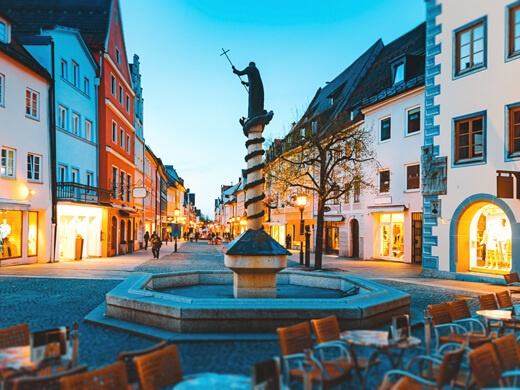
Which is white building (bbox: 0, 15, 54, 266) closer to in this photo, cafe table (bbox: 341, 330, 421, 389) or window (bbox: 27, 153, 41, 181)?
window (bbox: 27, 153, 41, 181)

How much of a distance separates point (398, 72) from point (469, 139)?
10987 mm

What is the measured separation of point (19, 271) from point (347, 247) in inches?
819

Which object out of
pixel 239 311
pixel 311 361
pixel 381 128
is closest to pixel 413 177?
pixel 381 128

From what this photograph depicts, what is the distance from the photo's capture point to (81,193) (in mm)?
29203

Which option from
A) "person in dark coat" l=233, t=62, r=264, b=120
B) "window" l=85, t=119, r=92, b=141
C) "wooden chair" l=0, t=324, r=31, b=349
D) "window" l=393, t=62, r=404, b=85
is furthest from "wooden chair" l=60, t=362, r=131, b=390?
"window" l=85, t=119, r=92, b=141

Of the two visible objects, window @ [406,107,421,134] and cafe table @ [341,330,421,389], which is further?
window @ [406,107,421,134]

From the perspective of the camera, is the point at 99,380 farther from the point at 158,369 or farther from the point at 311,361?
the point at 311,361

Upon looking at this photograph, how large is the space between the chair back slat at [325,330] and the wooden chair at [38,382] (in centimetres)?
312

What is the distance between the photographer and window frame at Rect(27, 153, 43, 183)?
24.9 metres

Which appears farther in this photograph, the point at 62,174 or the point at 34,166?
the point at 62,174

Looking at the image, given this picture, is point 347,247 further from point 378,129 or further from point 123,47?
point 123,47

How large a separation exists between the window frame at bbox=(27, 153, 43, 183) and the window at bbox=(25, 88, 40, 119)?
1928 mm

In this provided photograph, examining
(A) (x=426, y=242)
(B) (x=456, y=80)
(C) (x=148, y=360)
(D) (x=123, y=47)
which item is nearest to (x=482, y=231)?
(A) (x=426, y=242)

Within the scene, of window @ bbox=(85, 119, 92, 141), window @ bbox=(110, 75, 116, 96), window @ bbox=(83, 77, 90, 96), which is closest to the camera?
window @ bbox=(83, 77, 90, 96)
